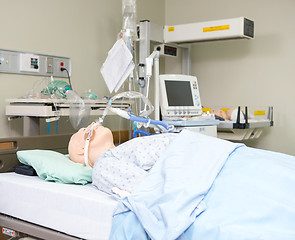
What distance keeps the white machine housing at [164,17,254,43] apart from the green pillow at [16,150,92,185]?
1901mm

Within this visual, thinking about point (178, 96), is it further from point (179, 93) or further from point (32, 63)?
point (32, 63)

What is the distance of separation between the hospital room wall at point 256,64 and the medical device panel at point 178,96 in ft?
2.94

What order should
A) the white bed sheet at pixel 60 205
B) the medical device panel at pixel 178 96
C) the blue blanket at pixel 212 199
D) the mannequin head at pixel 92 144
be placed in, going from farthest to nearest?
1. the medical device panel at pixel 178 96
2. the mannequin head at pixel 92 144
3. the white bed sheet at pixel 60 205
4. the blue blanket at pixel 212 199

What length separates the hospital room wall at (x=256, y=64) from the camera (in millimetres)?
3861

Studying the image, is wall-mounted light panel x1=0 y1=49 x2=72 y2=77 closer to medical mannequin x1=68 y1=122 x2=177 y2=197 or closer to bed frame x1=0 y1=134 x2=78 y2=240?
bed frame x1=0 y1=134 x2=78 y2=240

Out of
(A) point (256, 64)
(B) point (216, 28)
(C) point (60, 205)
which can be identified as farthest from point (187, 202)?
(A) point (256, 64)

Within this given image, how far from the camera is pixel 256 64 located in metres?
4.04

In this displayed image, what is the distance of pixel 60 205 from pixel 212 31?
2317mm

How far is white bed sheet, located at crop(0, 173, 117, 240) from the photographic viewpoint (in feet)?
5.48

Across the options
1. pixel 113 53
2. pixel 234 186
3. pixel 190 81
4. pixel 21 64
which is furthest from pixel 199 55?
pixel 234 186

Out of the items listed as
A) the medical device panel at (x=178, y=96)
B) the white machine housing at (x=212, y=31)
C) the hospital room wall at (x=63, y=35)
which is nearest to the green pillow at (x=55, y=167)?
the hospital room wall at (x=63, y=35)

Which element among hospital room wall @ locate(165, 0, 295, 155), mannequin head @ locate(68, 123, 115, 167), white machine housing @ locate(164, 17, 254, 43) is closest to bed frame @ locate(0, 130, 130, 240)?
mannequin head @ locate(68, 123, 115, 167)

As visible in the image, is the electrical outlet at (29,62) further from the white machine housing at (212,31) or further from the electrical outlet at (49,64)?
the white machine housing at (212,31)

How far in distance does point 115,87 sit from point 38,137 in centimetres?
83
